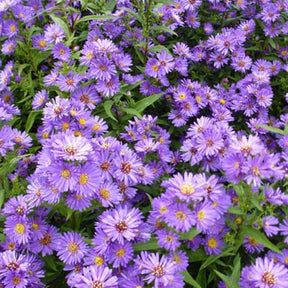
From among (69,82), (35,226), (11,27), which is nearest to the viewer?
(35,226)

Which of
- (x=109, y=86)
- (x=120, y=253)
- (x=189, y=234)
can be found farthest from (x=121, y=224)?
(x=109, y=86)

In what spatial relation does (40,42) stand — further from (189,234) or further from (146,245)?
(189,234)

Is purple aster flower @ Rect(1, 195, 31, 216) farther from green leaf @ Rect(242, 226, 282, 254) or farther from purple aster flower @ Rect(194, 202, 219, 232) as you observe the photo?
green leaf @ Rect(242, 226, 282, 254)

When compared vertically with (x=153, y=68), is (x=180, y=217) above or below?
above

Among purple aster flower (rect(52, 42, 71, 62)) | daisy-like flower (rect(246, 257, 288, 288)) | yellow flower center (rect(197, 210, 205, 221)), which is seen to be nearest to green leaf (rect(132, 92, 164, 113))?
purple aster flower (rect(52, 42, 71, 62))

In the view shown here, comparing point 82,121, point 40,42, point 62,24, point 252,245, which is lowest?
point 252,245

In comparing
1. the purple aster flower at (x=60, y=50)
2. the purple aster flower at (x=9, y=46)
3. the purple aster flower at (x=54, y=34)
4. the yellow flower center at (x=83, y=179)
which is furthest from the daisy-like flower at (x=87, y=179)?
the purple aster flower at (x=9, y=46)
